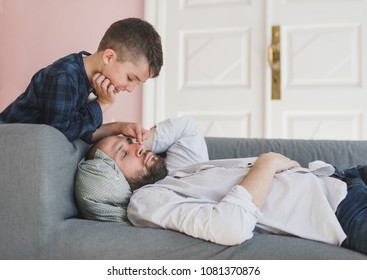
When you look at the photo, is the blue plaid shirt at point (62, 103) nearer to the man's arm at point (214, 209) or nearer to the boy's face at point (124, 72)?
the boy's face at point (124, 72)

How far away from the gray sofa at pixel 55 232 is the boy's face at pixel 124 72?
417 millimetres

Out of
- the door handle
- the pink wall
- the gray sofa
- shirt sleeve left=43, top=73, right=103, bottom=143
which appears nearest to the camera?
the gray sofa

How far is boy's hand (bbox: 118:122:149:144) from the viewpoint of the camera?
1764 millimetres

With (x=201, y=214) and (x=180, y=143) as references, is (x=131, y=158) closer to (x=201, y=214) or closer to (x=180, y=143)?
(x=180, y=143)

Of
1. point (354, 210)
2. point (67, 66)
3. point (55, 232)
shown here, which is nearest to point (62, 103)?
point (67, 66)

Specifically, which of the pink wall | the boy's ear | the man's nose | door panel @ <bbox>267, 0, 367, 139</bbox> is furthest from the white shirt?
the pink wall

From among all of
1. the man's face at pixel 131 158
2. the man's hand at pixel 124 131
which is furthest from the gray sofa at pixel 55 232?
the man's hand at pixel 124 131

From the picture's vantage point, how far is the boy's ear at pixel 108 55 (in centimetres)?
174

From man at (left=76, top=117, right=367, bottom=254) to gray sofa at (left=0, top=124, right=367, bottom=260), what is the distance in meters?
0.05

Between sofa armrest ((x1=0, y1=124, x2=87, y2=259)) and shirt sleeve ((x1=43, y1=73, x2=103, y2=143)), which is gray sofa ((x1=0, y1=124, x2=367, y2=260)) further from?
shirt sleeve ((x1=43, y1=73, x2=103, y2=143))

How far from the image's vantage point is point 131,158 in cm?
164

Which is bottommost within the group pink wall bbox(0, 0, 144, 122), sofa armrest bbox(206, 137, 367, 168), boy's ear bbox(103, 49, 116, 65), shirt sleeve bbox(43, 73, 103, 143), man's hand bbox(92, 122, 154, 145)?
sofa armrest bbox(206, 137, 367, 168)

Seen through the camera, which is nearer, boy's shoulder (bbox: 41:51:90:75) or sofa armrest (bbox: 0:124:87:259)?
sofa armrest (bbox: 0:124:87:259)

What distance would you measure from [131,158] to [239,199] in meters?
0.51
